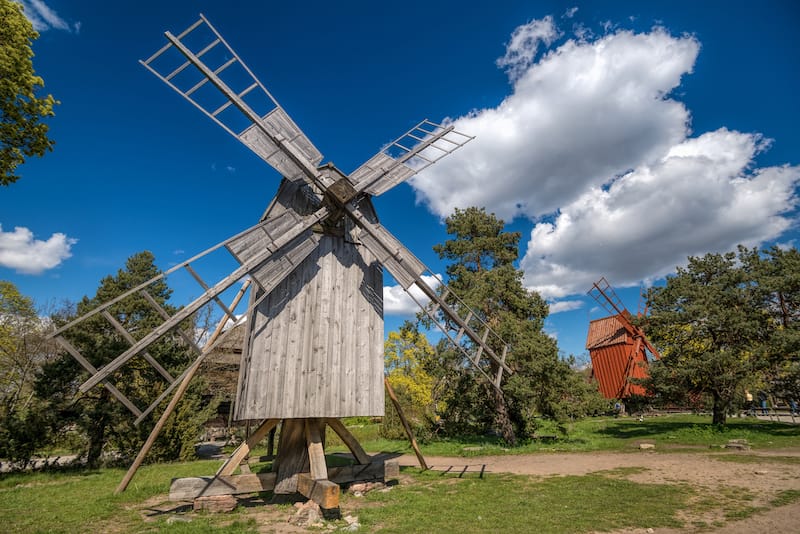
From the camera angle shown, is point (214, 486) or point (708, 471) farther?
point (708, 471)

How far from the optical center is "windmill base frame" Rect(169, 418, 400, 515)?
718 centimetres

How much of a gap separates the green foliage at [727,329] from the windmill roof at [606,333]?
13.3 metres

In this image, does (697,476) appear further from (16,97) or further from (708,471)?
(16,97)

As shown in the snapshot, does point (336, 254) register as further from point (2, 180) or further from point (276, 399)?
point (2, 180)

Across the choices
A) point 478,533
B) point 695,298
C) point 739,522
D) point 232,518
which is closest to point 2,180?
point 232,518

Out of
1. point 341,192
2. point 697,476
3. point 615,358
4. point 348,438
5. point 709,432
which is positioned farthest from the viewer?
point 615,358

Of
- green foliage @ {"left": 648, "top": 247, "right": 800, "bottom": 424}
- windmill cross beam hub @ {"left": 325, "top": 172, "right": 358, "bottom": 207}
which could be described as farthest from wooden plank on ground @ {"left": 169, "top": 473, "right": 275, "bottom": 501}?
green foliage @ {"left": 648, "top": 247, "right": 800, "bottom": 424}

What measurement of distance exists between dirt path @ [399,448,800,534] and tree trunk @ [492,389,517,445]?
328cm

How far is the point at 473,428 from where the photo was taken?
2180 cm

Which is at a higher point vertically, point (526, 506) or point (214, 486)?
point (214, 486)

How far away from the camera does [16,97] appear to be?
7203 millimetres

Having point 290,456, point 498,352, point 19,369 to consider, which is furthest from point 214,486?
point 19,369

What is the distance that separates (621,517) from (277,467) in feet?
23.0

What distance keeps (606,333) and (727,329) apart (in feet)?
59.4
